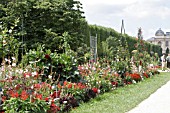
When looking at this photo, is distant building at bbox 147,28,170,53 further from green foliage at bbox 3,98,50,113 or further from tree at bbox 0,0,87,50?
green foliage at bbox 3,98,50,113

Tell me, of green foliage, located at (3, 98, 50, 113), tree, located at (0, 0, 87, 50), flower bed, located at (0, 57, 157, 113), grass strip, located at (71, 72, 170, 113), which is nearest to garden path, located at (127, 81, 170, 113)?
grass strip, located at (71, 72, 170, 113)

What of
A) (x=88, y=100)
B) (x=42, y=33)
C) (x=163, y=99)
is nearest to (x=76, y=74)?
(x=88, y=100)

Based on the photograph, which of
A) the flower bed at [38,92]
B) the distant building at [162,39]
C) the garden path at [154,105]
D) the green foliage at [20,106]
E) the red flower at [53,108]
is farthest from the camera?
the distant building at [162,39]

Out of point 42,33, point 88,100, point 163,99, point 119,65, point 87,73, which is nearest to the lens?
point 88,100

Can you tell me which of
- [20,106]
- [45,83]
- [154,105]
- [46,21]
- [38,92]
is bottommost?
[154,105]

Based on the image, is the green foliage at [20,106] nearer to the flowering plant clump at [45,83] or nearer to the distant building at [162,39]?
the flowering plant clump at [45,83]

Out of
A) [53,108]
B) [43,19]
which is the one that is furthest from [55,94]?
[43,19]

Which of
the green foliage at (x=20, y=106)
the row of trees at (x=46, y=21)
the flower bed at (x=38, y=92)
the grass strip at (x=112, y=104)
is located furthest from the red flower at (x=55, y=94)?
the row of trees at (x=46, y=21)

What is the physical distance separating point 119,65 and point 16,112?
8765 mm

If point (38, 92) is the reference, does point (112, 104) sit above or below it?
below

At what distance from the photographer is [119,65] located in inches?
547

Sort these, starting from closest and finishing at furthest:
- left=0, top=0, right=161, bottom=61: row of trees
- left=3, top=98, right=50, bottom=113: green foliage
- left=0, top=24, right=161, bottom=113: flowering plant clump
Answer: left=3, top=98, right=50, bottom=113: green foliage
left=0, top=24, right=161, bottom=113: flowering plant clump
left=0, top=0, right=161, bottom=61: row of trees

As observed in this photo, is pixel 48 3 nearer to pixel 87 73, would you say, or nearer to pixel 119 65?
pixel 119 65

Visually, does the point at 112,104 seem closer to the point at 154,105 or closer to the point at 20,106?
the point at 154,105
